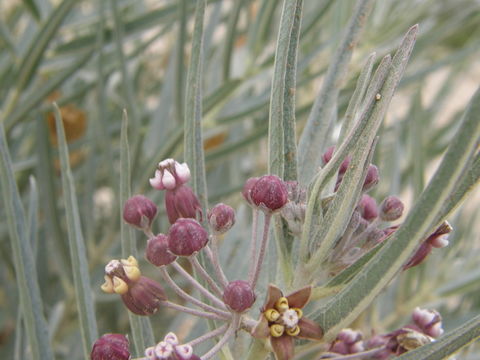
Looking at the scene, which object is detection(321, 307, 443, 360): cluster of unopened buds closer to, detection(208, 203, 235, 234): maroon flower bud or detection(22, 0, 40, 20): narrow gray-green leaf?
detection(208, 203, 235, 234): maroon flower bud

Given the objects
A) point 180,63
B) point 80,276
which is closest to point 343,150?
point 80,276

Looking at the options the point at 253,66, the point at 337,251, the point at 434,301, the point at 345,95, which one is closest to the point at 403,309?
the point at 434,301

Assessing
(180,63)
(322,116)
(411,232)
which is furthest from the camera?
(180,63)

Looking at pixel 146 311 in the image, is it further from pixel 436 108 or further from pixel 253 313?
pixel 436 108

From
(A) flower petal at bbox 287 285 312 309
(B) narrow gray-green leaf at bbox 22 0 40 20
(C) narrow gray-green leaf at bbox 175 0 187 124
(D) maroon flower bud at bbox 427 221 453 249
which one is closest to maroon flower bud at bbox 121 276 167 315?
(A) flower petal at bbox 287 285 312 309

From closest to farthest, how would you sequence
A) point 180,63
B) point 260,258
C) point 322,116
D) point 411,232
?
point 411,232, point 260,258, point 322,116, point 180,63

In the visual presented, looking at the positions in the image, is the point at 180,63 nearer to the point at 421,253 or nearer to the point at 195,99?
the point at 195,99

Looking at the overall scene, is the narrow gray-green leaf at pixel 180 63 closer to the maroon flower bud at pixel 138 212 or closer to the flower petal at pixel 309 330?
the maroon flower bud at pixel 138 212
